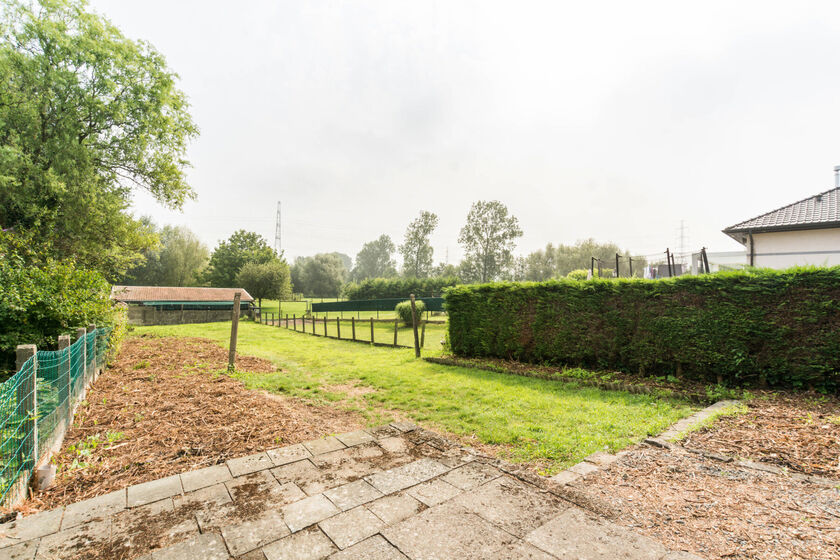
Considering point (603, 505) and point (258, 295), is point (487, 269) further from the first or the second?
point (603, 505)

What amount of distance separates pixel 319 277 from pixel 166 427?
62512 millimetres

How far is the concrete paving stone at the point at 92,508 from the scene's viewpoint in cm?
Answer: 243

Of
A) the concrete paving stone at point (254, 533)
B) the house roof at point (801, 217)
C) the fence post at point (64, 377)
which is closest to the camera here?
the concrete paving stone at point (254, 533)

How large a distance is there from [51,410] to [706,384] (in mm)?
8442

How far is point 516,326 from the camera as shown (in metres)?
8.64

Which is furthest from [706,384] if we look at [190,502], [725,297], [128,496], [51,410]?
[51,410]

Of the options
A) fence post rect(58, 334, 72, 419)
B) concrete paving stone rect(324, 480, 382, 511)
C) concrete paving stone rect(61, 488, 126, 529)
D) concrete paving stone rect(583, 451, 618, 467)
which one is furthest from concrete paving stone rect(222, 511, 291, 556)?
fence post rect(58, 334, 72, 419)

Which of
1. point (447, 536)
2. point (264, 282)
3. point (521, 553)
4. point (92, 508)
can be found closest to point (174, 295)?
point (264, 282)

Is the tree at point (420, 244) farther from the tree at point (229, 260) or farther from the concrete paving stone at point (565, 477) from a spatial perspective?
the concrete paving stone at point (565, 477)

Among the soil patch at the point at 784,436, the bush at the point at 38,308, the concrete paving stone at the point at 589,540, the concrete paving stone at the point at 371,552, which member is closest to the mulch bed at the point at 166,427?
the bush at the point at 38,308

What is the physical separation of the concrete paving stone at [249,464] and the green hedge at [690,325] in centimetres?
623

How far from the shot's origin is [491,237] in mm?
47000

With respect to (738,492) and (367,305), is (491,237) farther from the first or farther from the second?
(738,492)

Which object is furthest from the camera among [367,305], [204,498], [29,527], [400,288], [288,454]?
[400,288]
